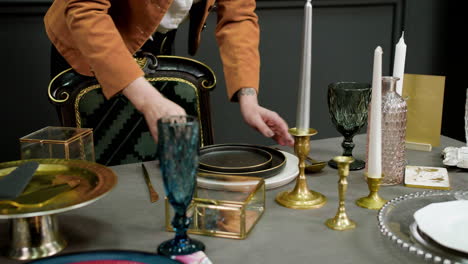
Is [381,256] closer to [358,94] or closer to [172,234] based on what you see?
[172,234]

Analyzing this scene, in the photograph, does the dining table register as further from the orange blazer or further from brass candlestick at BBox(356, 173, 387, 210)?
the orange blazer

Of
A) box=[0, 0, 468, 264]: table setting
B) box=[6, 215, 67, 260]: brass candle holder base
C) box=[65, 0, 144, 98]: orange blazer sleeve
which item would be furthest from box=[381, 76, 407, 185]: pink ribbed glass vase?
box=[6, 215, 67, 260]: brass candle holder base

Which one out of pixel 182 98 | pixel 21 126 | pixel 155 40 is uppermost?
pixel 155 40

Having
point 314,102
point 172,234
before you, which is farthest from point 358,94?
point 314,102

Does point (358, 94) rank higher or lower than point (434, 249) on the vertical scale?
higher

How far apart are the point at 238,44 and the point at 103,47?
40cm

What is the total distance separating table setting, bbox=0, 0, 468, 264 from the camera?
2.33 ft

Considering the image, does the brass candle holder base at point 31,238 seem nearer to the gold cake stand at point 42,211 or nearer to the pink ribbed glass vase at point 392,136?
the gold cake stand at point 42,211

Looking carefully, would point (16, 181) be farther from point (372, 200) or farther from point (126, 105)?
point (126, 105)

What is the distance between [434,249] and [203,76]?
1032mm

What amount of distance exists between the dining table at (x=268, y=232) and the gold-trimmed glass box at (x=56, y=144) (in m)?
Answer: 0.12

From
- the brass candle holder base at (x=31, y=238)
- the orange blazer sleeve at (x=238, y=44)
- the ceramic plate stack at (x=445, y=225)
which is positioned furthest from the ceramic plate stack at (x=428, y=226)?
the orange blazer sleeve at (x=238, y=44)

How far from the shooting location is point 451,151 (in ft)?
3.85

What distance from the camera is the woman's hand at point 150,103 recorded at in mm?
1021
